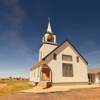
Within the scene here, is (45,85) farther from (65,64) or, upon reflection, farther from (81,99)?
(81,99)

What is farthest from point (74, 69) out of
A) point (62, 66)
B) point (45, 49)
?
point (45, 49)

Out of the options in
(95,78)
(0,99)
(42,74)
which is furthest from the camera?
(95,78)

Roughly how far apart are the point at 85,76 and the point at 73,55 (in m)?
5.50

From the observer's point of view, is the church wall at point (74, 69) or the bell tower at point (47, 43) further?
the bell tower at point (47, 43)

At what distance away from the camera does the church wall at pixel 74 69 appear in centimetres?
2788

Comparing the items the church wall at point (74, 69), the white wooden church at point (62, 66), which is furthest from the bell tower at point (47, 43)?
the church wall at point (74, 69)

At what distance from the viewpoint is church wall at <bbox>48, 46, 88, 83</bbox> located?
2788 cm

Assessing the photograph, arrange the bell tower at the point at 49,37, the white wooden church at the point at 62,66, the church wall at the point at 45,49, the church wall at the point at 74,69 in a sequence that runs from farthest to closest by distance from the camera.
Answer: the bell tower at the point at 49,37 < the church wall at the point at 45,49 < the church wall at the point at 74,69 < the white wooden church at the point at 62,66

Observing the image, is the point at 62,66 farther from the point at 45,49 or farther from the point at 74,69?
the point at 45,49

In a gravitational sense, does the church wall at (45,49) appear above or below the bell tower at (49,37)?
below

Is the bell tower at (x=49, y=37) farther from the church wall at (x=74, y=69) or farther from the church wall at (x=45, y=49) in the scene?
the church wall at (x=74, y=69)

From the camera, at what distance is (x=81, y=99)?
13.0 meters

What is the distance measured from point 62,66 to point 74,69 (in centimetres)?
306

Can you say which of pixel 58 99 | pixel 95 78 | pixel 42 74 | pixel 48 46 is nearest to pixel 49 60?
pixel 42 74
